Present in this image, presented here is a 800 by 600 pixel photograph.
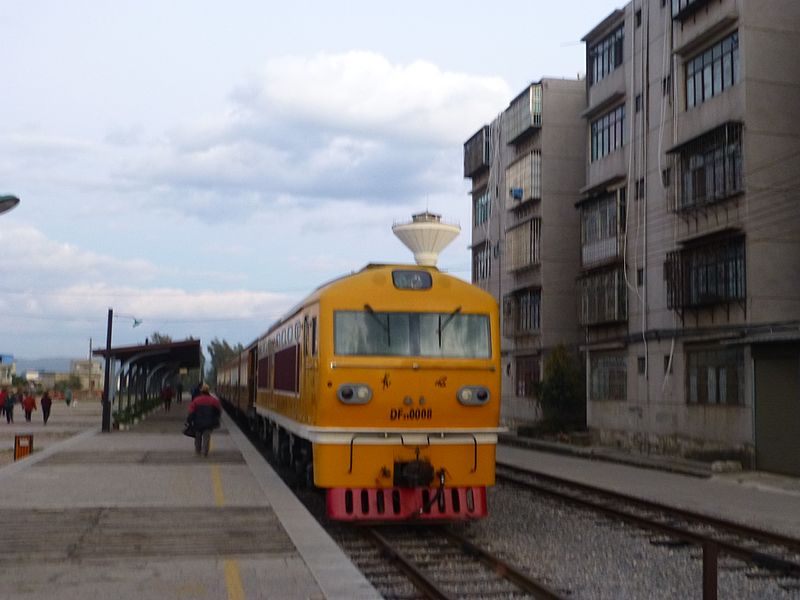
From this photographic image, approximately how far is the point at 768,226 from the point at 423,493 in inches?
550

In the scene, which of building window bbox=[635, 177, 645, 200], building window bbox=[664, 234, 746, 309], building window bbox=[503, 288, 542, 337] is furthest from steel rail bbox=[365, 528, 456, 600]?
building window bbox=[503, 288, 542, 337]

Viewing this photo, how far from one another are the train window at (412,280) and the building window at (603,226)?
705 inches

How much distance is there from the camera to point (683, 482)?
62.7 ft

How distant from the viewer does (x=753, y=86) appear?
2248 centimetres

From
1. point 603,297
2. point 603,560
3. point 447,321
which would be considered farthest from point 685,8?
point 603,560

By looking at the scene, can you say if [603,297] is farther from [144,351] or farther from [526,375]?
[144,351]

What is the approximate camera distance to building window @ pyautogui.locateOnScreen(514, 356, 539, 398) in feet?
122

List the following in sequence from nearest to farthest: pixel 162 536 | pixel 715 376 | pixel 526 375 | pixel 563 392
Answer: pixel 162 536 < pixel 715 376 < pixel 563 392 < pixel 526 375

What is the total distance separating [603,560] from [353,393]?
327 centimetres

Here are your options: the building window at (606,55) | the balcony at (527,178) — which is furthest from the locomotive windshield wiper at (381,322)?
the balcony at (527,178)

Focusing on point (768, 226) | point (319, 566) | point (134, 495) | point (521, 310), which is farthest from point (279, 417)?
point (521, 310)

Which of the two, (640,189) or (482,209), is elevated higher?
(482,209)

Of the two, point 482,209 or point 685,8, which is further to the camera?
point 482,209

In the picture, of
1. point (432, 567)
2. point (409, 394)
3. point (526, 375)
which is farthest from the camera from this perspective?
point (526, 375)
